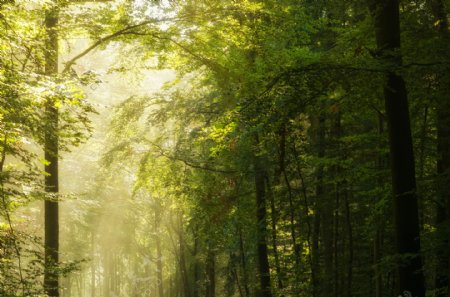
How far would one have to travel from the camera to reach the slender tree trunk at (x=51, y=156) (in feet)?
25.4

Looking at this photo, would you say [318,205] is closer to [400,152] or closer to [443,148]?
[443,148]

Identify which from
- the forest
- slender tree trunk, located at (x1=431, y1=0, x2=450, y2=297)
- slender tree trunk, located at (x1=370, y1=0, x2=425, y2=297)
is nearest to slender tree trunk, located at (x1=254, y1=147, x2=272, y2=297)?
the forest

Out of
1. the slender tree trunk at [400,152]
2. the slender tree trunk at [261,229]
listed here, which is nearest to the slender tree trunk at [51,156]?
the slender tree trunk at [400,152]

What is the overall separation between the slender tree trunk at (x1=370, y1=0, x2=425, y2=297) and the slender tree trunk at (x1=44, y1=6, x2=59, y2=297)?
5.56 metres

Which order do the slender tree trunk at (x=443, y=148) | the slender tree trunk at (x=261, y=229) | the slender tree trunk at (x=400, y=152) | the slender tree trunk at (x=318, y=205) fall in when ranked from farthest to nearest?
1. the slender tree trunk at (x=261, y=229)
2. the slender tree trunk at (x=318, y=205)
3. the slender tree trunk at (x=400, y=152)
4. the slender tree trunk at (x=443, y=148)

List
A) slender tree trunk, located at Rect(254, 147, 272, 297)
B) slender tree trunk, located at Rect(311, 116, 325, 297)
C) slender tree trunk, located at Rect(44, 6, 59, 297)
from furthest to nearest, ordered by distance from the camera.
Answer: slender tree trunk, located at Rect(254, 147, 272, 297)
slender tree trunk, located at Rect(311, 116, 325, 297)
slender tree trunk, located at Rect(44, 6, 59, 297)

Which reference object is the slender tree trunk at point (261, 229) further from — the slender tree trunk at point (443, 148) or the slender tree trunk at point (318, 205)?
the slender tree trunk at point (443, 148)

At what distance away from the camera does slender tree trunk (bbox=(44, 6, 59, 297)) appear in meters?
7.73

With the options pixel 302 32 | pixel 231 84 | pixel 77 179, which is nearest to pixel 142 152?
pixel 231 84

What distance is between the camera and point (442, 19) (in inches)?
351

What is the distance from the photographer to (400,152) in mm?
7574

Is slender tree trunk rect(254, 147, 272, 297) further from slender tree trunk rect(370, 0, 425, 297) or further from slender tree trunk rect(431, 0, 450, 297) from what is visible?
slender tree trunk rect(370, 0, 425, 297)

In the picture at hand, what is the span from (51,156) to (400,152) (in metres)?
7.36

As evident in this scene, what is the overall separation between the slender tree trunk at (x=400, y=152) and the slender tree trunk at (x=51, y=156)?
556 cm
